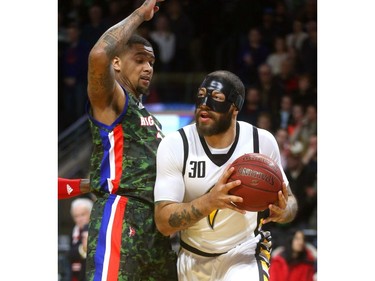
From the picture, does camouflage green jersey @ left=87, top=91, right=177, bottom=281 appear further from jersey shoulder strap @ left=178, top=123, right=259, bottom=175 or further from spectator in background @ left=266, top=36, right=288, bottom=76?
spectator in background @ left=266, top=36, right=288, bottom=76

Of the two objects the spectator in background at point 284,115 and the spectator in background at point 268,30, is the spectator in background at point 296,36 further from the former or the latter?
the spectator in background at point 284,115

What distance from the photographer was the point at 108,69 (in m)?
5.38

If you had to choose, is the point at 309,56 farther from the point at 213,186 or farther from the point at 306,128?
the point at 213,186

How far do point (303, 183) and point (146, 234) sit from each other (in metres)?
5.79

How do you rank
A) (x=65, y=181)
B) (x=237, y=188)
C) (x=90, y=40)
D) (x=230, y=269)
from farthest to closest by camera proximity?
(x=90, y=40) → (x=65, y=181) → (x=230, y=269) → (x=237, y=188)

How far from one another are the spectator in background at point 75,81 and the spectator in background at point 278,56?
9.49ft

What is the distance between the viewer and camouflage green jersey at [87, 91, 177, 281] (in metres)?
5.44

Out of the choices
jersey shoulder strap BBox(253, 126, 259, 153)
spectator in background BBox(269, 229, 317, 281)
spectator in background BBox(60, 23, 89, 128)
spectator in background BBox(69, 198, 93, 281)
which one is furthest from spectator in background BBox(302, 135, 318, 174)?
jersey shoulder strap BBox(253, 126, 259, 153)

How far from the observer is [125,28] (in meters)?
5.53

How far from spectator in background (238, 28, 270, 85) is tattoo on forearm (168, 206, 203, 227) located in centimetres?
812

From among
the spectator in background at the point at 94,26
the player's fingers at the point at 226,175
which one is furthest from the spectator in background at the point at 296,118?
the player's fingers at the point at 226,175
